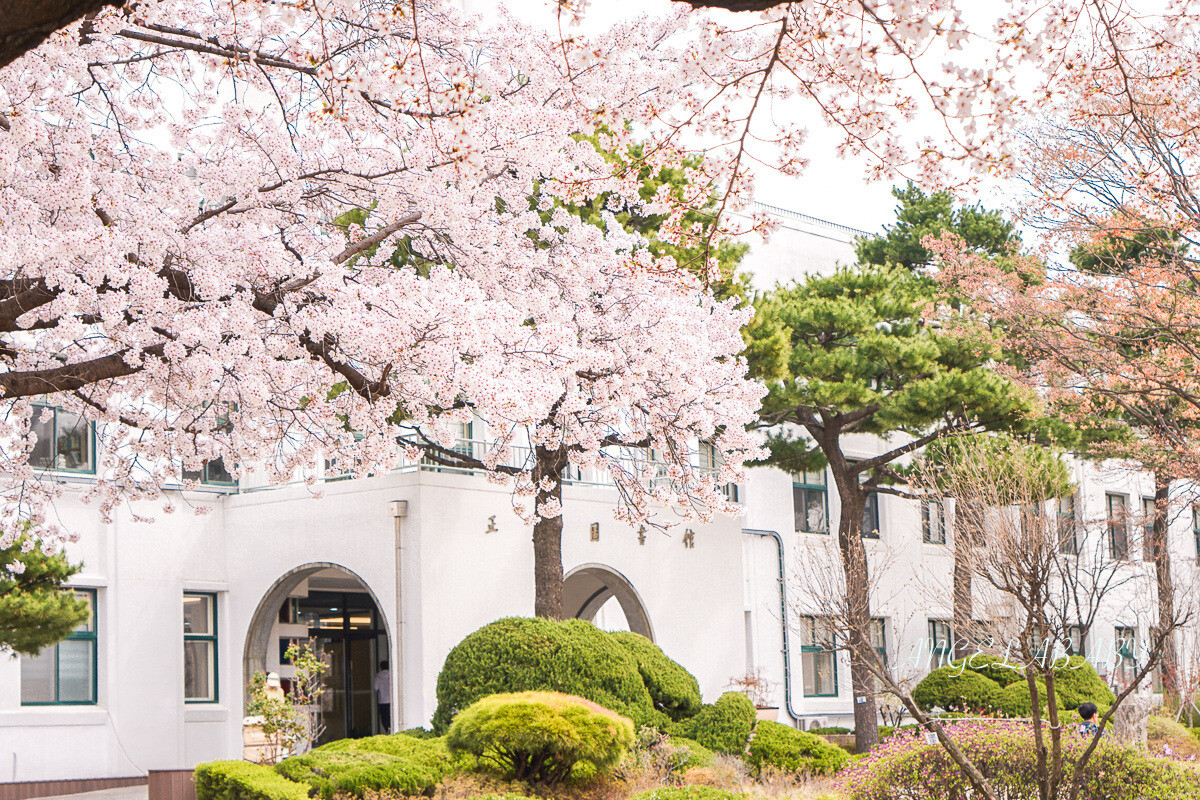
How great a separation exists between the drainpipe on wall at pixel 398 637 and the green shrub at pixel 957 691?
27.4 feet

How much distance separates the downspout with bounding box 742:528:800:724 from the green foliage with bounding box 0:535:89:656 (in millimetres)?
11541

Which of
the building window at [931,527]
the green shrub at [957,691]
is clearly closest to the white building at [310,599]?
the green shrub at [957,691]

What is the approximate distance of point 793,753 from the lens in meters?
13.4

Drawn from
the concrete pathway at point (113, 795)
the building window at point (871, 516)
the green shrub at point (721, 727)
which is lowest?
the concrete pathway at point (113, 795)

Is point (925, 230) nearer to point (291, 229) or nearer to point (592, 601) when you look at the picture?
point (592, 601)

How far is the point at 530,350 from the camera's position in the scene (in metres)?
8.27

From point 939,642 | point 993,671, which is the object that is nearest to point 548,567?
point 993,671

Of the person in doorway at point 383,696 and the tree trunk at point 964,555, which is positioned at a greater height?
the tree trunk at point 964,555

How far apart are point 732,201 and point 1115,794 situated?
17.9ft

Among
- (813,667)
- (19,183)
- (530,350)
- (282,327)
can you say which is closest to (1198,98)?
(530,350)

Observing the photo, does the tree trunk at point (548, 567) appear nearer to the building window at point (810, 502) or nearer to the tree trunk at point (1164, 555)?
the tree trunk at point (1164, 555)

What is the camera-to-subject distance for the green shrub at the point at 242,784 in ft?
34.6

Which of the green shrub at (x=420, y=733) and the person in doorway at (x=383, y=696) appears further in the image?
the person in doorway at (x=383, y=696)

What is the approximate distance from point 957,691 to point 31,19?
1770 centimetres
